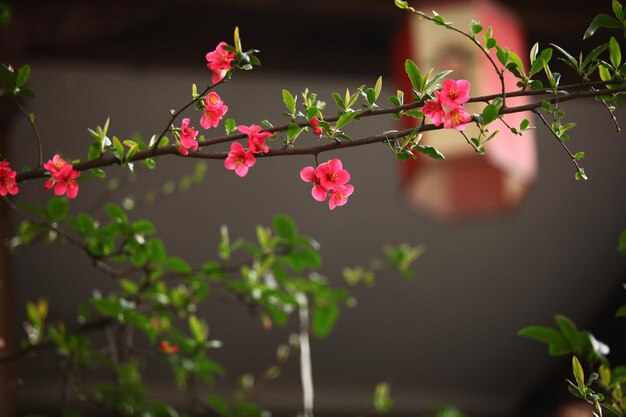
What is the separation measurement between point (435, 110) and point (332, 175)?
11 cm

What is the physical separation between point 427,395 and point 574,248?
4.98 feet

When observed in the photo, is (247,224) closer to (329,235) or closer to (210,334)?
(329,235)

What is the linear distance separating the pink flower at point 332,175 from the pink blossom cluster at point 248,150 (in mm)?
54

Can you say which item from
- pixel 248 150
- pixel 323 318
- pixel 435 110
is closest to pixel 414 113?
pixel 435 110

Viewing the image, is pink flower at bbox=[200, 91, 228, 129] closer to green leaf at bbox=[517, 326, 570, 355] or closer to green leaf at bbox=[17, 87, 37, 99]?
green leaf at bbox=[17, 87, 37, 99]

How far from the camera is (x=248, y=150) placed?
0.73m

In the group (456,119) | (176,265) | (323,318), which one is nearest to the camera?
(456,119)

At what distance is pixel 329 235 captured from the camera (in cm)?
505

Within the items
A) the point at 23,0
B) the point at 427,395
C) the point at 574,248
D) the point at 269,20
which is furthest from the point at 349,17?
the point at 427,395

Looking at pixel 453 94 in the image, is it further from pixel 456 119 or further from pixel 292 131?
pixel 292 131

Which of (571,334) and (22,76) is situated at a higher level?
(22,76)

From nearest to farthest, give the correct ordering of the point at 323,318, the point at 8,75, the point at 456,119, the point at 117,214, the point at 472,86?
the point at 456,119
the point at 8,75
the point at 117,214
the point at 323,318
the point at 472,86

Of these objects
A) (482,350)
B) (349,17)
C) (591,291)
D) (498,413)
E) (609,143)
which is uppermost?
(349,17)

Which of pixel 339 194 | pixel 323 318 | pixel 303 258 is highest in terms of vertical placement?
pixel 339 194
